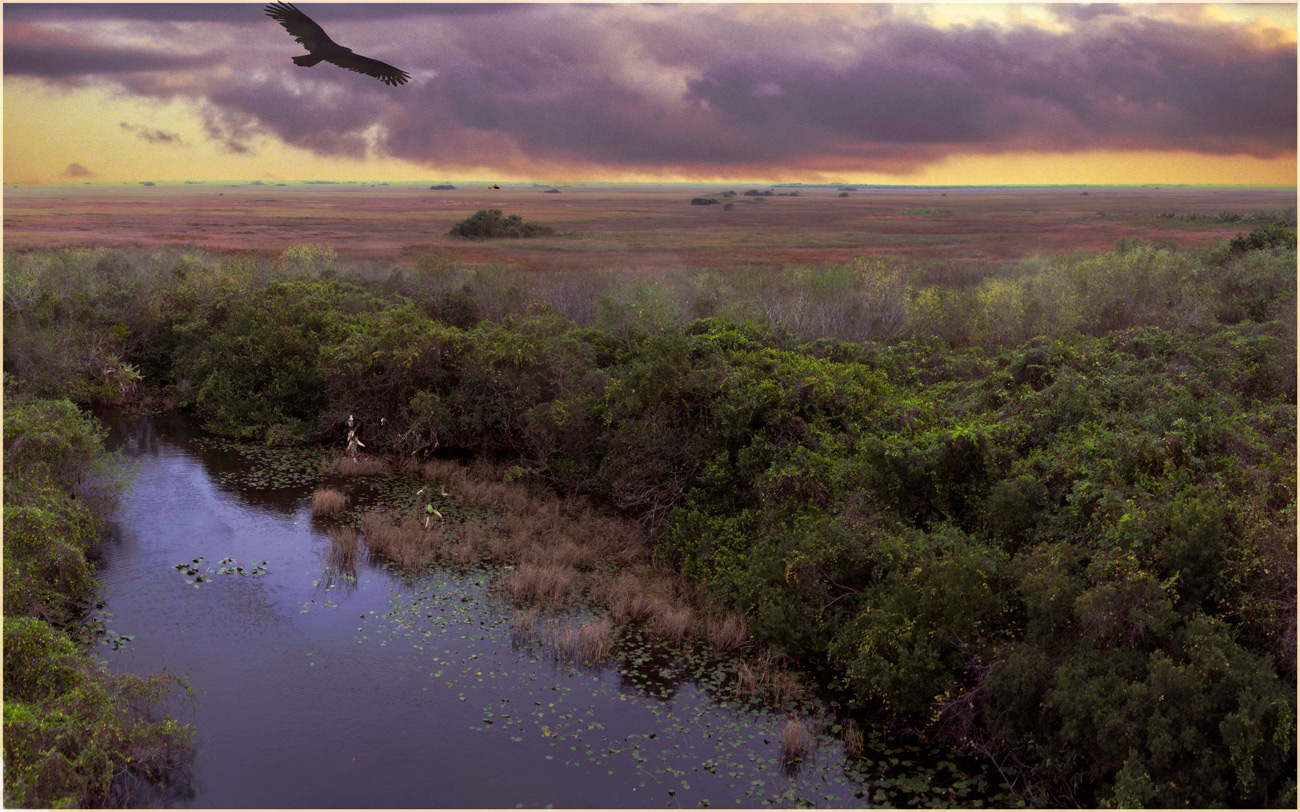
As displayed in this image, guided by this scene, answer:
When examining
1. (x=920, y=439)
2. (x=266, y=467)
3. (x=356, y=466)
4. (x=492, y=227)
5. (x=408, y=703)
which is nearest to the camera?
(x=408, y=703)

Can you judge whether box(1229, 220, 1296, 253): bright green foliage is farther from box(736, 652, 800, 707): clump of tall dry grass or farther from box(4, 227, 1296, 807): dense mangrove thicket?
box(736, 652, 800, 707): clump of tall dry grass

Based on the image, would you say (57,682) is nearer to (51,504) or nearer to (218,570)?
(51,504)

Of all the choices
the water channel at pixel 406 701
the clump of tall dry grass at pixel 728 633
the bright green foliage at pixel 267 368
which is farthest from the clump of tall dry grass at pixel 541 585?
the bright green foliage at pixel 267 368

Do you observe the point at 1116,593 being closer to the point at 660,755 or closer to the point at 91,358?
the point at 660,755

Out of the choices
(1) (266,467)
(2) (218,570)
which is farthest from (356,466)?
(2) (218,570)

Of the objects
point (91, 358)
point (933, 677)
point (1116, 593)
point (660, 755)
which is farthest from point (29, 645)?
point (91, 358)
